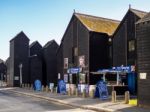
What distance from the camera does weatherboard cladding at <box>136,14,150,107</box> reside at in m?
24.4

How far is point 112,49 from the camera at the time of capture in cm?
4600

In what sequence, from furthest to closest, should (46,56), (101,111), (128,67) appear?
(46,56)
(128,67)
(101,111)

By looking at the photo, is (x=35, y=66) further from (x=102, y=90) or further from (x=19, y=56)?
(x=102, y=90)

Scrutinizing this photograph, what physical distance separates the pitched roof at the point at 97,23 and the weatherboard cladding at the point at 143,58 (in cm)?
2241

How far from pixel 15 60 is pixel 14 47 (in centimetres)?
251

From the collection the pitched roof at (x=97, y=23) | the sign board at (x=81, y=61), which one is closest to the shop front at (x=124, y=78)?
the sign board at (x=81, y=61)

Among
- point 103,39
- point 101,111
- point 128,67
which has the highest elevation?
point 103,39

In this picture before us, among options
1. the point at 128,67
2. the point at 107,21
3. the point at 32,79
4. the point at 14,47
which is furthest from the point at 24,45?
the point at 128,67

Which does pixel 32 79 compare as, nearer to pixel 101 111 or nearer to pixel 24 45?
pixel 24 45

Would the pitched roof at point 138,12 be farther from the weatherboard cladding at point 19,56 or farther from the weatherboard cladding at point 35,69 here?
the weatherboard cladding at point 19,56

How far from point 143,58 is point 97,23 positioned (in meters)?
26.3

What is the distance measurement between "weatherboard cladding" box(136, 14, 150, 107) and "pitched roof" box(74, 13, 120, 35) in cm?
2241

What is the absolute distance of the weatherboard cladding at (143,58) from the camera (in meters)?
24.4

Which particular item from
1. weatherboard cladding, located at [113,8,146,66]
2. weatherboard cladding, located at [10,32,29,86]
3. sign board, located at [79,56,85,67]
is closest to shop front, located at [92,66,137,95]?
weatherboard cladding, located at [113,8,146,66]
